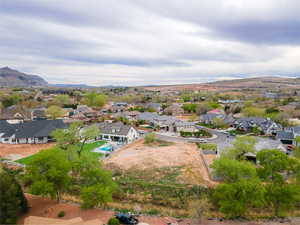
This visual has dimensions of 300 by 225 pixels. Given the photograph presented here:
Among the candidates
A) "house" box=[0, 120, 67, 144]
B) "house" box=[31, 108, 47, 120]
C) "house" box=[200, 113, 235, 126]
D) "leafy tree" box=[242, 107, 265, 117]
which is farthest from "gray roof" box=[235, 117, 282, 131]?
"house" box=[31, 108, 47, 120]

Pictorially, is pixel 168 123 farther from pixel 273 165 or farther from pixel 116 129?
pixel 273 165

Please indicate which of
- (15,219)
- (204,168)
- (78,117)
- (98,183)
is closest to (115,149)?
(204,168)

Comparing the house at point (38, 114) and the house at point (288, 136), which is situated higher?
the house at point (38, 114)

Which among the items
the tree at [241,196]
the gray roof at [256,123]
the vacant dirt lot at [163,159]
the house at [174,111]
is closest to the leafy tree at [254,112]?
the gray roof at [256,123]

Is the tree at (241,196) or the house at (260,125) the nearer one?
the tree at (241,196)

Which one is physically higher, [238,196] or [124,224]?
[238,196]

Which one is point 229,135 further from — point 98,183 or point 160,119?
point 98,183

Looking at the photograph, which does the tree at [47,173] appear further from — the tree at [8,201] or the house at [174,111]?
the house at [174,111]
